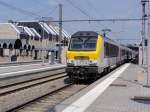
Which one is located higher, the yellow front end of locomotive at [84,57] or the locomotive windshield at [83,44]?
the locomotive windshield at [83,44]

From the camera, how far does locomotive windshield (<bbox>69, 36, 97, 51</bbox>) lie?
2288cm

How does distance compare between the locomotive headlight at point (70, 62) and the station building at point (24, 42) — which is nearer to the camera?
the locomotive headlight at point (70, 62)

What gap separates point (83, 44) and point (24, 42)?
59.6 meters

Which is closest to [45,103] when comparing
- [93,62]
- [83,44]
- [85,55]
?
[93,62]

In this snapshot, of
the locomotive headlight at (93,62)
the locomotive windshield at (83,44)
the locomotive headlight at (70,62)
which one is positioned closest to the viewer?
the locomotive headlight at (93,62)

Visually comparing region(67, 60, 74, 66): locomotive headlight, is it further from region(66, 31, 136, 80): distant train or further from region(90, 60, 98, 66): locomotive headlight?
region(90, 60, 98, 66): locomotive headlight

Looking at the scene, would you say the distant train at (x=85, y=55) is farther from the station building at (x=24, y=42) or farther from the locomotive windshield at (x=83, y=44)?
the station building at (x=24, y=42)

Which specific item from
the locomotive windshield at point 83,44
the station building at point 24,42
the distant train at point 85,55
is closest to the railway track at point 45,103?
the distant train at point 85,55

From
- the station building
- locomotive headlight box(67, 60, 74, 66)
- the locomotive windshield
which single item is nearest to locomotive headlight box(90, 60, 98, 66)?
the locomotive windshield

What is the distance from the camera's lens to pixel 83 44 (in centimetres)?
2309

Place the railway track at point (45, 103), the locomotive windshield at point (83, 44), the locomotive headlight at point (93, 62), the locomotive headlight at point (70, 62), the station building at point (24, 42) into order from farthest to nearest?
the station building at point (24, 42) < the locomotive windshield at point (83, 44) < the locomotive headlight at point (70, 62) < the locomotive headlight at point (93, 62) < the railway track at point (45, 103)

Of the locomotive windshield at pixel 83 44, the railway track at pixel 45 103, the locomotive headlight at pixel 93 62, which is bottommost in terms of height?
the railway track at pixel 45 103

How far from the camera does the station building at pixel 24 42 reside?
61.2 metres

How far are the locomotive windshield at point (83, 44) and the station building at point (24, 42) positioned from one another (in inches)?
1244
